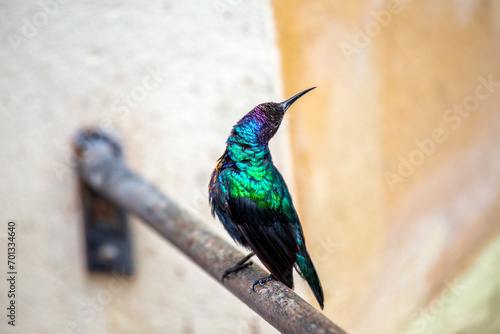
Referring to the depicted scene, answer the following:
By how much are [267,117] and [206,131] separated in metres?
1.20

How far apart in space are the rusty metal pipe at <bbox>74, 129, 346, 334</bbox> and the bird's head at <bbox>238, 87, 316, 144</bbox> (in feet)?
1.67

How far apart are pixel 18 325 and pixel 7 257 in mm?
345

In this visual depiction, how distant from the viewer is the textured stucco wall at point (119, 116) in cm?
302

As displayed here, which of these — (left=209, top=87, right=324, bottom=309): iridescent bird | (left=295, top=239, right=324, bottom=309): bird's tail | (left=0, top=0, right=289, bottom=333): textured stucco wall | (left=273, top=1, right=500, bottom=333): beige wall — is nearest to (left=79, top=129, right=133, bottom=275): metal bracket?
(left=0, top=0, right=289, bottom=333): textured stucco wall

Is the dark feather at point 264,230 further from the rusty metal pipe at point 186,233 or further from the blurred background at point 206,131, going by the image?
the blurred background at point 206,131

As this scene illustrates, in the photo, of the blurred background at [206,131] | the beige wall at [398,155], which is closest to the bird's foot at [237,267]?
the blurred background at [206,131]

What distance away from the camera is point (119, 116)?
312cm

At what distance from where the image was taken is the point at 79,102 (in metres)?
3.08

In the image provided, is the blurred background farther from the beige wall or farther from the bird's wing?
the bird's wing

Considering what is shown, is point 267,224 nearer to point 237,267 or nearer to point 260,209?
point 260,209

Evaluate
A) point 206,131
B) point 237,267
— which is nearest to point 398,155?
point 206,131

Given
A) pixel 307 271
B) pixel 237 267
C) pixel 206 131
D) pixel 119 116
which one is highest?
pixel 307 271

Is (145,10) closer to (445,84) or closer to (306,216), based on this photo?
(306,216)

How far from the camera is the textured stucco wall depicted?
302 centimetres
